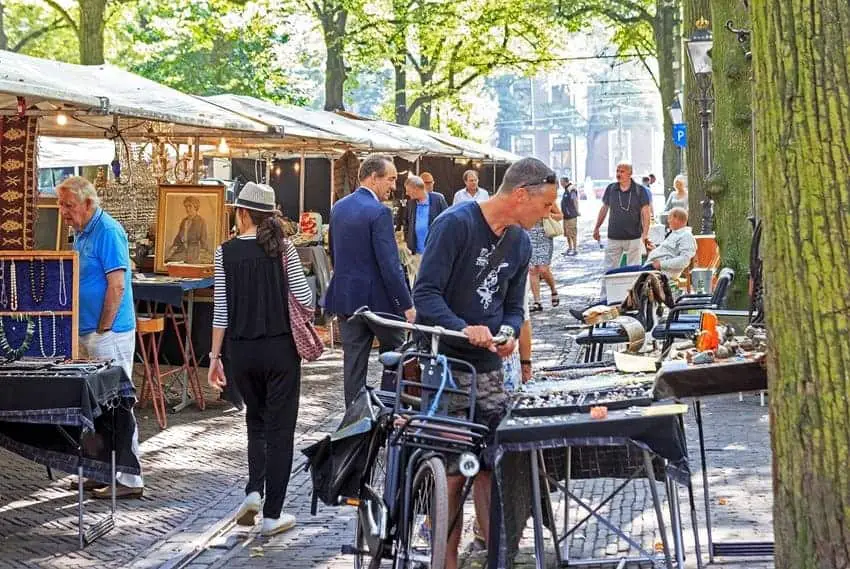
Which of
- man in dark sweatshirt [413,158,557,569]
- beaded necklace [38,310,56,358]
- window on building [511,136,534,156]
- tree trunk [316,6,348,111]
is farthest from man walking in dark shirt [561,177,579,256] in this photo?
window on building [511,136,534,156]

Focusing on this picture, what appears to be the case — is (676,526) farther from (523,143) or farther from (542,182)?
(523,143)

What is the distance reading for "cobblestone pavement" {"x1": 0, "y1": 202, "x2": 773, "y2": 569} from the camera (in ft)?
23.2

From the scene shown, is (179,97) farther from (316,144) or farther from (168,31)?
(168,31)

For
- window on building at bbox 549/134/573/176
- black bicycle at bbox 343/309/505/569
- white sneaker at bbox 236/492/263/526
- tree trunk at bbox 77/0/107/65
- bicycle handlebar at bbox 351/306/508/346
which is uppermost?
window on building at bbox 549/134/573/176

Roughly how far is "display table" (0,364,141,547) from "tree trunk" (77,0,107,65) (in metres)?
15.1

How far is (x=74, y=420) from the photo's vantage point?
7.14 meters

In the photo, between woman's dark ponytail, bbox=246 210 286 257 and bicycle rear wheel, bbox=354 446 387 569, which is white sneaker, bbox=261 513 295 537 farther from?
bicycle rear wheel, bbox=354 446 387 569

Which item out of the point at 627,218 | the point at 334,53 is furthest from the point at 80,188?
the point at 334,53

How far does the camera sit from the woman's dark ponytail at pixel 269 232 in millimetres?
7266

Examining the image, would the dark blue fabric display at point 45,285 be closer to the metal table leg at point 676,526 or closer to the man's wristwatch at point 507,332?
the man's wristwatch at point 507,332

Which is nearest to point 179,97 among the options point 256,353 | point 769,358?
point 256,353

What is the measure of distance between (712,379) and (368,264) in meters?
3.76

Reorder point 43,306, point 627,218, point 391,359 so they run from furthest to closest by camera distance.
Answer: point 627,218 < point 43,306 < point 391,359

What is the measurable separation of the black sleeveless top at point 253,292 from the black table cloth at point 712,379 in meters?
2.38
